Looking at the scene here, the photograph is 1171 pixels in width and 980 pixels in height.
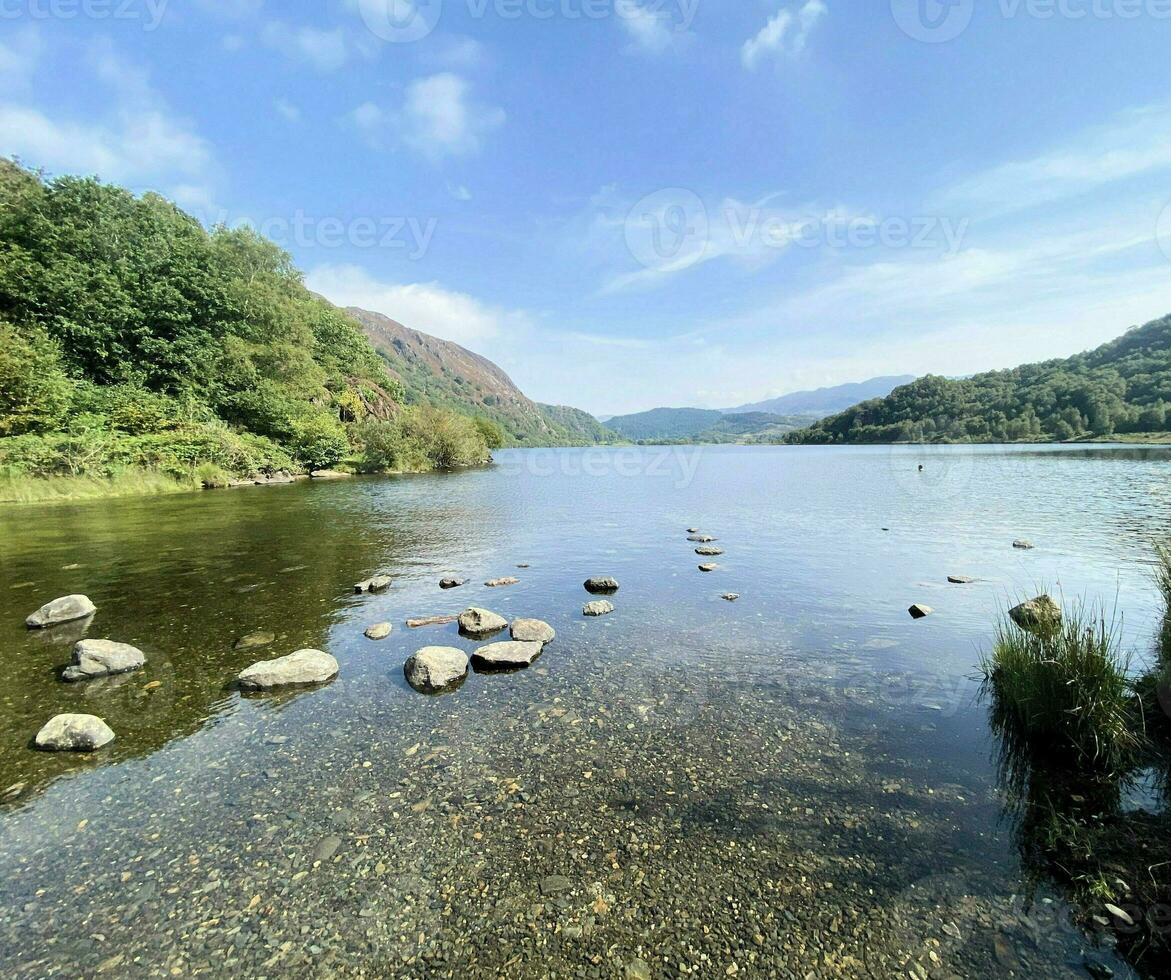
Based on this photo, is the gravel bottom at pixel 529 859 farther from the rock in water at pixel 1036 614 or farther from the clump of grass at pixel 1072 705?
the rock in water at pixel 1036 614

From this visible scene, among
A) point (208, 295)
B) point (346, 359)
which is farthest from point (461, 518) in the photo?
point (346, 359)

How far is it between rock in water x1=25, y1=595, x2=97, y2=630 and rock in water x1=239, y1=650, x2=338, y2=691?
22.2 ft

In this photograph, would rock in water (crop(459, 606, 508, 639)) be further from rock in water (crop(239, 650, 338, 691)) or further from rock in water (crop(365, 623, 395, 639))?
rock in water (crop(239, 650, 338, 691))

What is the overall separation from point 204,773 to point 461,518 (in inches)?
1003

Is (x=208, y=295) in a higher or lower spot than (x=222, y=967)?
higher

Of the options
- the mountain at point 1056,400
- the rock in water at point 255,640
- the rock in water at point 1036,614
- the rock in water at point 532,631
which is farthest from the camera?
the mountain at point 1056,400

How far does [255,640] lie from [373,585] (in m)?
4.57

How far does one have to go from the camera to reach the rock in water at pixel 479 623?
1246cm

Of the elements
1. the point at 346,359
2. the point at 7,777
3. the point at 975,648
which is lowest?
the point at 975,648

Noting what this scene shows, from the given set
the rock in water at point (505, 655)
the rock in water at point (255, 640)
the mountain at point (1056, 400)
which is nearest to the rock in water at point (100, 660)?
the rock in water at point (255, 640)

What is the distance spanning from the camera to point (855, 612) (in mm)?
13922

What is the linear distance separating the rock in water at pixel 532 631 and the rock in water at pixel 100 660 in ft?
25.4

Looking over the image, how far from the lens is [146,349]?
5106 centimetres

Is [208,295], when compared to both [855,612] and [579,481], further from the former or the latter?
[855,612]
